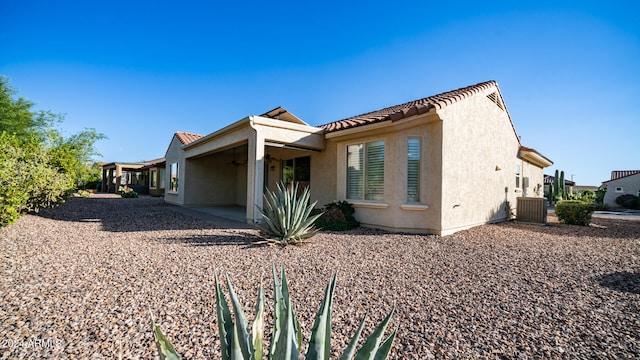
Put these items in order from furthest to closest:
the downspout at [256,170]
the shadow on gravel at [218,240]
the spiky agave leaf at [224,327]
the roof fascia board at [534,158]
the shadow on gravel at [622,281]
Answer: the roof fascia board at [534,158], the downspout at [256,170], the shadow on gravel at [218,240], the shadow on gravel at [622,281], the spiky agave leaf at [224,327]

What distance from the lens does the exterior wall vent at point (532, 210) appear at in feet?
34.8

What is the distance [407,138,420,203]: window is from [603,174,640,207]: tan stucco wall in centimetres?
3339

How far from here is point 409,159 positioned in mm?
7930

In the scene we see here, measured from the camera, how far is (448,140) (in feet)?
25.5

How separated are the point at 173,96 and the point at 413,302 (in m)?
17.4

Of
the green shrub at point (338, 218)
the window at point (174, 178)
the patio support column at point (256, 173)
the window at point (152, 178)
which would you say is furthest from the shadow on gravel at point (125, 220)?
the window at point (152, 178)

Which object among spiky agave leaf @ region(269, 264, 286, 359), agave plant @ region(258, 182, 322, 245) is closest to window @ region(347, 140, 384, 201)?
agave plant @ region(258, 182, 322, 245)

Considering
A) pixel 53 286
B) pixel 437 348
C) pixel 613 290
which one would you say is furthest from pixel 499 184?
pixel 53 286

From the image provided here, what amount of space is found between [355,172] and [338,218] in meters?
1.73

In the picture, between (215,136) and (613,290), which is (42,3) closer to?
(215,136)

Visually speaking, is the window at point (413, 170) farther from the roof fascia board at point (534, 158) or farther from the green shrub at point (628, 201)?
the green shrub at point (628, 201)

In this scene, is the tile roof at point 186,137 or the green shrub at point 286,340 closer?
the green shrub at point 286,340

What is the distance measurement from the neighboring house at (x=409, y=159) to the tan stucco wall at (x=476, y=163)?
3cm

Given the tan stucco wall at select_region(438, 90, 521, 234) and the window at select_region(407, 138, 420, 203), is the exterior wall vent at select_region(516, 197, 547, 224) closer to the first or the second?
the tan stucco wall at select_region(438, 90, 521, 234)
